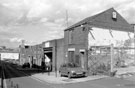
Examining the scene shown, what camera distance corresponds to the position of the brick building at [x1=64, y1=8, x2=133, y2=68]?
999 inches

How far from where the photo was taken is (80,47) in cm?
2600

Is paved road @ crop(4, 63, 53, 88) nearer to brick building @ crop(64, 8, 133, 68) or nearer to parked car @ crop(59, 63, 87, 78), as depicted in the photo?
parked car @ crop(59, 63, 87, 78)

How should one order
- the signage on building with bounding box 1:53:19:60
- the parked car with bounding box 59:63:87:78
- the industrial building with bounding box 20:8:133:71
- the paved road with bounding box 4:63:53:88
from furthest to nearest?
the signage on building with bounding box 1:53:19:60, the industrial building with bounding box 20:8:133:71, the parked car with bounding box 59:63:87:78, the paved road with bounding box 4:63:53:88

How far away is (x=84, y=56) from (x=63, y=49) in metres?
7.59

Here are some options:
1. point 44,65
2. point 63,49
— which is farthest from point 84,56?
point 44,65

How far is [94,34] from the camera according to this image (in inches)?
1021

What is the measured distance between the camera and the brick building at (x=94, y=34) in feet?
83.3

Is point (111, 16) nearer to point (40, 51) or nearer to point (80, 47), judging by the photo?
point (80, 47)

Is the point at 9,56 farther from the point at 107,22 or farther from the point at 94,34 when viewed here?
the point at 94,34

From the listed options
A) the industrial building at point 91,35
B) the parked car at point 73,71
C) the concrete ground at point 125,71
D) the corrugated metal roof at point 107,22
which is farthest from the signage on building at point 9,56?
the concrete ground at point 125,71

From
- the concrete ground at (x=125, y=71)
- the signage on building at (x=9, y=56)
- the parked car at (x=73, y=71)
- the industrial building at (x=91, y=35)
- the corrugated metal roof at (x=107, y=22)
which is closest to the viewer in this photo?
the concrete ground at (x=125, y=71)

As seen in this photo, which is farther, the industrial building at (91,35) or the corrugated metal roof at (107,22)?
the corrugated metal roof at (107,22)

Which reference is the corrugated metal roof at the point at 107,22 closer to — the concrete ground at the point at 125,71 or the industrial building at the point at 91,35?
the industrial building at the point at 91,35

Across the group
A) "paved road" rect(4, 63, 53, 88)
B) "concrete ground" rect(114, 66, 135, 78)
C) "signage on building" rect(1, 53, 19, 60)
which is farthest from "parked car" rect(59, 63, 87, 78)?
"signage on building" rect(1, 53, 19, 60)
